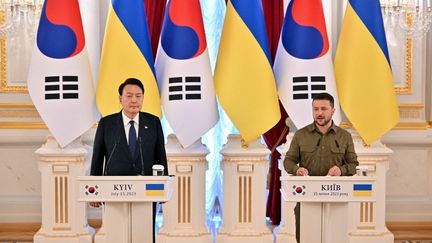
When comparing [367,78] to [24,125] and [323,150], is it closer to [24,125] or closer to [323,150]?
[323,150]

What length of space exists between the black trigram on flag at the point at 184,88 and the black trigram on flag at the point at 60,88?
803mm

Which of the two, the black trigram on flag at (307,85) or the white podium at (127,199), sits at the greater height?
the black trigram on flag at (307,85)

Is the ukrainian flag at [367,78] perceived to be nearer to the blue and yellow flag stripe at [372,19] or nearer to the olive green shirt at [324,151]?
the blue and yellow flag stripe at [372,19]

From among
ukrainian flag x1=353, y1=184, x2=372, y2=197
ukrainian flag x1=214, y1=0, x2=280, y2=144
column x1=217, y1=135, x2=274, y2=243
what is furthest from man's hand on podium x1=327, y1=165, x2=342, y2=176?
column x1=217, y1=135, x2=274, y2=243

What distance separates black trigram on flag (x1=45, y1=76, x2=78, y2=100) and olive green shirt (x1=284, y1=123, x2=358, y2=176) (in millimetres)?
2065

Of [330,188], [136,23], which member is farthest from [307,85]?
[330,188]

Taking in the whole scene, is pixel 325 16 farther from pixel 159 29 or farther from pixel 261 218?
pixel 261 218

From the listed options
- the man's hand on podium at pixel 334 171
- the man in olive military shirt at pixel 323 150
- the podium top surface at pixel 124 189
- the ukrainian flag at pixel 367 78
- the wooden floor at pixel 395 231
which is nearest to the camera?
the podium top surface at pixel 124 189

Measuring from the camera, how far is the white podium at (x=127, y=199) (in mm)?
2912

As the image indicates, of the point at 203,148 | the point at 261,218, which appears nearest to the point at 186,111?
the point at 203,148

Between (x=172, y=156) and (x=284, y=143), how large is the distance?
3.37 feet

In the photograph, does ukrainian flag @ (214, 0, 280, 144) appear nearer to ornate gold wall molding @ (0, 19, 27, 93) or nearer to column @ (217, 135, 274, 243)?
column @ (217, 135, 274, 243)

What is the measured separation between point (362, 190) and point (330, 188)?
171 mm

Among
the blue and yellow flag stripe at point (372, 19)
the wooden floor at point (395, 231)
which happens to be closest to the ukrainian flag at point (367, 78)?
the blue and yellow flag stripe at point (372, 19)
